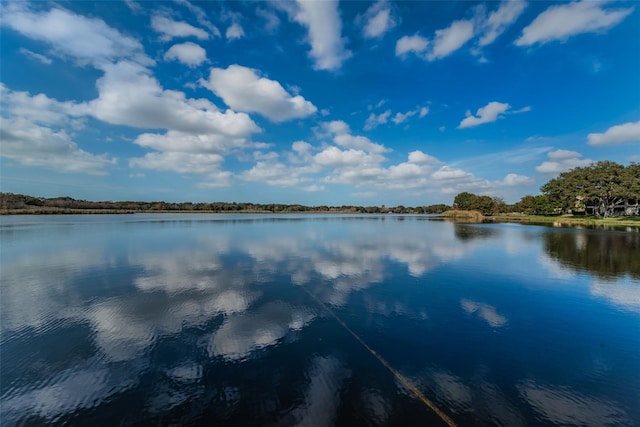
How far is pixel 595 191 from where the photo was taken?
209 ft

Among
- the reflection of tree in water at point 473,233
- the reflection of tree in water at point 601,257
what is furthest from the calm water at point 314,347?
the reflection of tree in water at point 473,233

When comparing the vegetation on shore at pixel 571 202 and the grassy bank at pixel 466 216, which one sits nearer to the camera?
the vegetation on shore at pixel 571 202

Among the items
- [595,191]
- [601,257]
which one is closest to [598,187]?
[595,191]

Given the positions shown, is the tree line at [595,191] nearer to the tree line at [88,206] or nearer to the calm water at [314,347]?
the calm water at [314,347]

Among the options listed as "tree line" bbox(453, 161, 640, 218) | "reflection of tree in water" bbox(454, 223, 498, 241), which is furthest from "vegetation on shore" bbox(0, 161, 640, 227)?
"reflection of tree in water" bbox(454, 223, 498, 241)

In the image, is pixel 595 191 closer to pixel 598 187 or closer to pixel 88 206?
pixel 598 187

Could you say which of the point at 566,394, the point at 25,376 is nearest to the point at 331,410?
the point at 566,394

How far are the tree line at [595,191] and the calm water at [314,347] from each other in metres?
68.7

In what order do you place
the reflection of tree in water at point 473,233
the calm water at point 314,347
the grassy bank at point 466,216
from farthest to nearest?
the grassy bank at point 466,216
the reflection of tree in water at point 473,233
the calm water at point 314,347

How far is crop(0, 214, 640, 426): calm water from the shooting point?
4.96 metres

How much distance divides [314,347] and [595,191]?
85.4m

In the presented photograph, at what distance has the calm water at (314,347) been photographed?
4965mm

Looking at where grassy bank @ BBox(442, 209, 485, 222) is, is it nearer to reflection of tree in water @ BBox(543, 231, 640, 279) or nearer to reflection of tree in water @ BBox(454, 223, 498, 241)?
reflection of tree in water @ BBox(454, 223, 498, 241)

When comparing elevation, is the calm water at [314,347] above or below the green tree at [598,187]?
below
